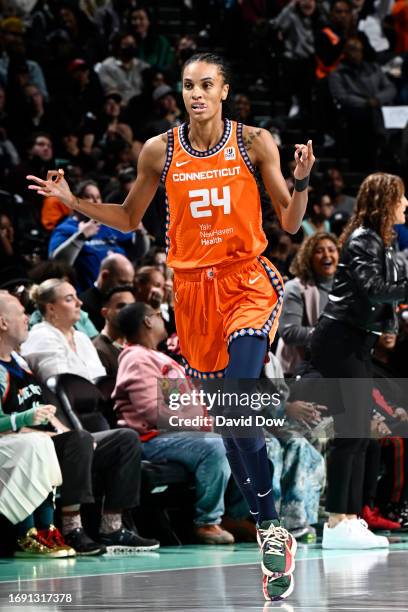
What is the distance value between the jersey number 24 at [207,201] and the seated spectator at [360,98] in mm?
9514

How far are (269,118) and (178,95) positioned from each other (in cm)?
125

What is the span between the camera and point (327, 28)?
49.4 feet

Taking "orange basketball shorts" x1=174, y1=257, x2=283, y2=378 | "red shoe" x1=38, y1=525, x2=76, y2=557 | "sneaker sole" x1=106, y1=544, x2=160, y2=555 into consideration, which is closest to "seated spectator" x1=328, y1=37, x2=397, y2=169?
"sneaker sole" x1=106, y1=544, x2=160, y2=555

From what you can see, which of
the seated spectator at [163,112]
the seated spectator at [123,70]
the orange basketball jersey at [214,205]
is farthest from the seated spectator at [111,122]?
the orange basketball jersey at [214,205]

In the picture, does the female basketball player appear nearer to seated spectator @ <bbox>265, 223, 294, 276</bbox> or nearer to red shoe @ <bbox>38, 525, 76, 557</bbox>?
red shoe @ <bbox>38, 525, 76, 557</bbox>

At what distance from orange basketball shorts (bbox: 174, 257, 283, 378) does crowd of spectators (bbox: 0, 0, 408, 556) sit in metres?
0.93

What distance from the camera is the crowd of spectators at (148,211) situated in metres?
7.00

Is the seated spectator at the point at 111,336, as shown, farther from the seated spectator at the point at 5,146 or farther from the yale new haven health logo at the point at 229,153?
the seated spectator at the point at 5,146

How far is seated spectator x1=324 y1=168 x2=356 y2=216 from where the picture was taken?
1278 cm

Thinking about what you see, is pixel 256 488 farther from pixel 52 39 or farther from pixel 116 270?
pixel 52 39

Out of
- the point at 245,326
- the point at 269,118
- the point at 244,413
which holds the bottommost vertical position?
the point at 244,413

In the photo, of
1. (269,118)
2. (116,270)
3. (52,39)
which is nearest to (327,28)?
(269,118)

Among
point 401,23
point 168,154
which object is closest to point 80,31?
point 401,23

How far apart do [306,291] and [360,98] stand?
21.4ft
